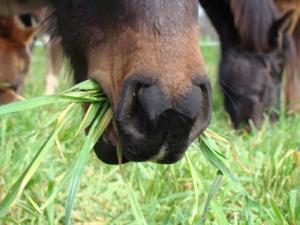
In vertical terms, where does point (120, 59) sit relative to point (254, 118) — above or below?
above

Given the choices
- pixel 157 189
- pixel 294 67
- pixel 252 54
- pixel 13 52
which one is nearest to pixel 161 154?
pixel 157 189

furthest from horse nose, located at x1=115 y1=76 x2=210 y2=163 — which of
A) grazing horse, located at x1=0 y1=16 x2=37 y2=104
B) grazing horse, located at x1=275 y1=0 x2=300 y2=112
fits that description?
grazing horse, located at x1=275 y1=0 x2=300 y2=112

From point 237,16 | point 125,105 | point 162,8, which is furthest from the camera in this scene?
point 237,16

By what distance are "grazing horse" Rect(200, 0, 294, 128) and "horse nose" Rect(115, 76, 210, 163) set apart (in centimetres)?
355

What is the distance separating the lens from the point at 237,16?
16.5 feet

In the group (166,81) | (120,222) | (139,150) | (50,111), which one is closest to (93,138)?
(139,150)

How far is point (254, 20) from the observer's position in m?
5.02

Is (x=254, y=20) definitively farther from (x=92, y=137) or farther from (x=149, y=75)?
(x=149, y=75)

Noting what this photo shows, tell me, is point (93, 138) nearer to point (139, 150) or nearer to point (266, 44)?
point (139, 150)

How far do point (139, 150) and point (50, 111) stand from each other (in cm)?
289

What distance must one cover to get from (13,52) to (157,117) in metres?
3.17

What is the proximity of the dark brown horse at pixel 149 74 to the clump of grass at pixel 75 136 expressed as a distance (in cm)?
5

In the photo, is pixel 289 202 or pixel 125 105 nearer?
pixel 125 105

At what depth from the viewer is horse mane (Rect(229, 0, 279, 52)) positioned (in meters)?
4.96
